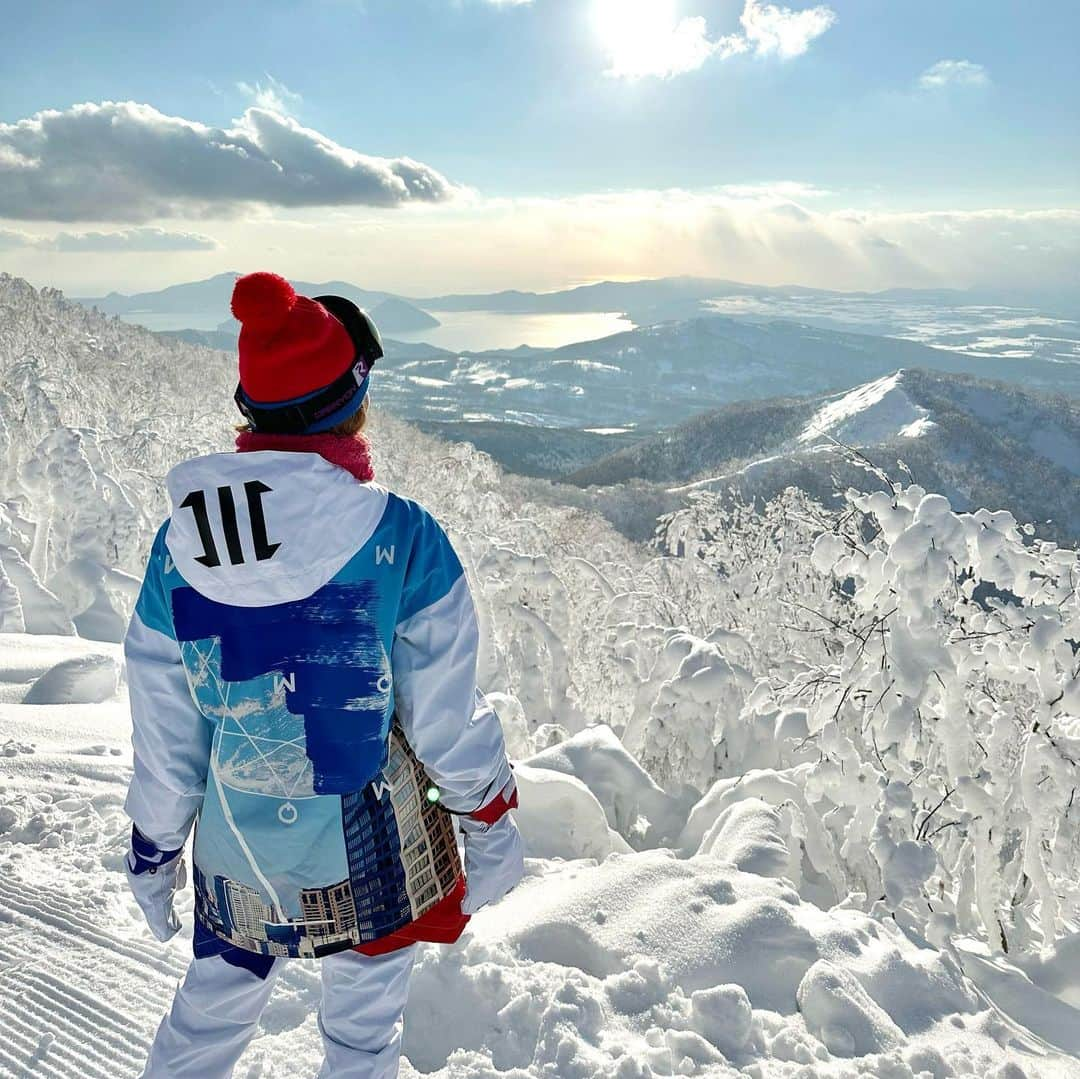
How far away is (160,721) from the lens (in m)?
1.66

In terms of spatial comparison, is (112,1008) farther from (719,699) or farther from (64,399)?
(64,399)

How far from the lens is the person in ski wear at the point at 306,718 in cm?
150

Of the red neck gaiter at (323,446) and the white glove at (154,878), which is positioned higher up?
the red neck gaiter at (323,446)

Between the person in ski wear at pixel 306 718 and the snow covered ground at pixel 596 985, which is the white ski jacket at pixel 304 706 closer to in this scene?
the person in ski wear at pixel 306 718

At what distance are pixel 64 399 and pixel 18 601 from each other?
1799 cm

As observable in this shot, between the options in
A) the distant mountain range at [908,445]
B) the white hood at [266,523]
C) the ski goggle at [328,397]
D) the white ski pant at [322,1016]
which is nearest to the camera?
the white hood at [266,523]

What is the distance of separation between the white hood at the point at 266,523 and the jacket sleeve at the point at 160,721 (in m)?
0.16

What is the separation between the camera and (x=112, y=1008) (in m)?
2.58

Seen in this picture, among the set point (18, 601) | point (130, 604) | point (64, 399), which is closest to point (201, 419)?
point (64, 399)

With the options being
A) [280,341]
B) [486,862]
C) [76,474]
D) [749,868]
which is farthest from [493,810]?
[76,474]

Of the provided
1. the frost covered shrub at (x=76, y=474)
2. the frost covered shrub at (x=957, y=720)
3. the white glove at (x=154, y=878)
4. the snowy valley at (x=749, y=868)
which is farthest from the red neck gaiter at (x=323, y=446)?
the frost covered shrub at (x=76, y=474)

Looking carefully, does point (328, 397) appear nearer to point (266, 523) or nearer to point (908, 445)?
point (266, 523)

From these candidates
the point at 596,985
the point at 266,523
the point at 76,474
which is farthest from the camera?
the point at 76,474

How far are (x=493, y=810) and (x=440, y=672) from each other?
38cm
